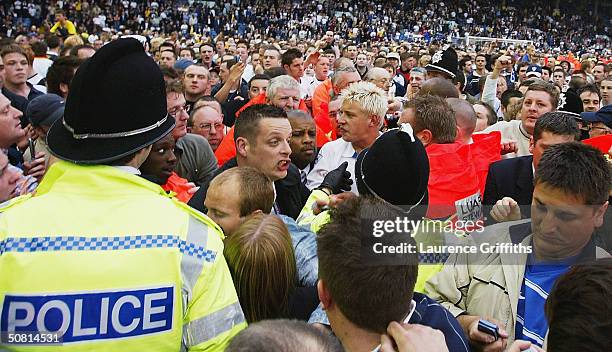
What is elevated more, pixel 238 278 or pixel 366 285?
pixel 366 285

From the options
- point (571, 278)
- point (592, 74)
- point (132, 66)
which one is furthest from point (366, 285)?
point (592, 74)

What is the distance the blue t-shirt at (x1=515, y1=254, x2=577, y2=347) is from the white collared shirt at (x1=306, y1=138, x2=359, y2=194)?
2.31 meters

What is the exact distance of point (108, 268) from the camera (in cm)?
153

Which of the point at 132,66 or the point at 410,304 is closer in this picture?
the point at 410,304

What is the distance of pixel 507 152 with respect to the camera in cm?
418

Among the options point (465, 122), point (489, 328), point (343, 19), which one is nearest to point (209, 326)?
point (489, 328)

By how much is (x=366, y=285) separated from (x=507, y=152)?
9.77 feet

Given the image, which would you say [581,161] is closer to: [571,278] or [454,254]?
[454,254]

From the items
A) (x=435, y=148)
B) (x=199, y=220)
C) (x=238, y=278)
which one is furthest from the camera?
(x=435, y=148)

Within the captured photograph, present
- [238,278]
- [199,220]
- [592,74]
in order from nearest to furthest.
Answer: [199,220]
[238,278]
[592,74]

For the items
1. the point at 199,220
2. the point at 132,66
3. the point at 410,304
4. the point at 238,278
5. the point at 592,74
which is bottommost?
the point at 592,74

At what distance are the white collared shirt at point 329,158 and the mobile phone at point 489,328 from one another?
8.09ft

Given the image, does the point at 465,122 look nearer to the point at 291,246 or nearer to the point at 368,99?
the point at 368,99

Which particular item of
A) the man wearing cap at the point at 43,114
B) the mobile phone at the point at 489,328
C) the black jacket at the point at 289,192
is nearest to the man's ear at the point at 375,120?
the black jacket at the point at 289,192
